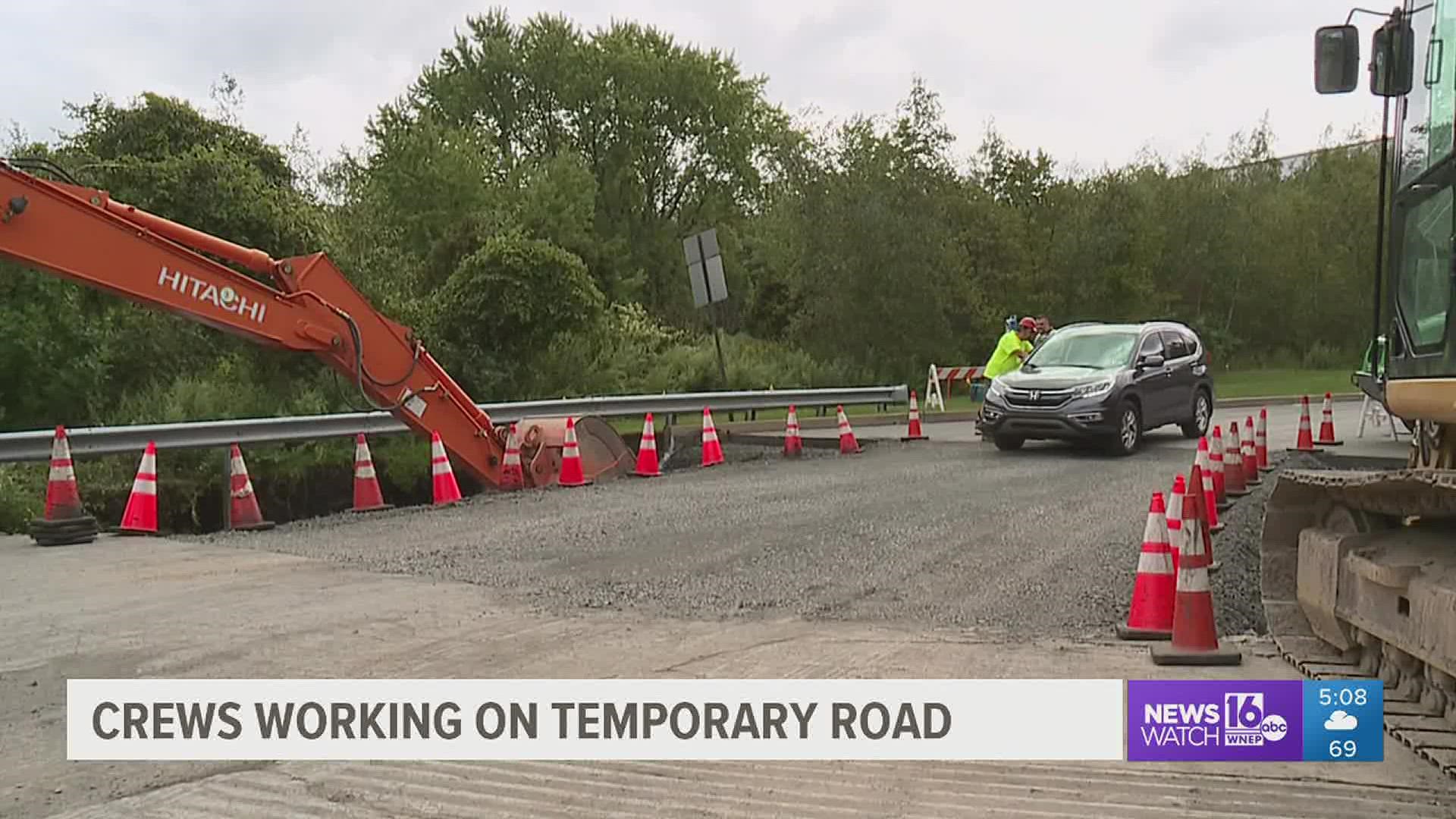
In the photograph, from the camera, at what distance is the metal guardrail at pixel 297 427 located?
1029cm

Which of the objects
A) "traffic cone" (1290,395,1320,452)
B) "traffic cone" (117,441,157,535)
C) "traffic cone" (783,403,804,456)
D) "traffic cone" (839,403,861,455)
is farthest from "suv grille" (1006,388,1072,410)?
"traffic cone" (117,441,157,535)

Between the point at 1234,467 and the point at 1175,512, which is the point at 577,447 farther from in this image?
the point at 1175,512

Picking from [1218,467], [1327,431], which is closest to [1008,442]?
[1327,431]

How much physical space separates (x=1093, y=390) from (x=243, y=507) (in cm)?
971

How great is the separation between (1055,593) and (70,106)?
21831mm

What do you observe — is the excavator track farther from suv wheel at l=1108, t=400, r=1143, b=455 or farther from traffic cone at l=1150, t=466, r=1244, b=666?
suv wheel at l=1108, t=400, r=1143, b=455

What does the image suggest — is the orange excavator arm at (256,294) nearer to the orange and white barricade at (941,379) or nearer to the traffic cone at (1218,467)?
the traffic cone at (1218,467)

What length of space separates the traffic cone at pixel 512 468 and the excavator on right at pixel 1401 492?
27.5 ft

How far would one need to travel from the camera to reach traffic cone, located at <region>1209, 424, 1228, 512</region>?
10.6 metres

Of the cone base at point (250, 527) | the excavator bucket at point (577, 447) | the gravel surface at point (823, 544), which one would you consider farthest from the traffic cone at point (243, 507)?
the excavator bucket at point (577, 447)

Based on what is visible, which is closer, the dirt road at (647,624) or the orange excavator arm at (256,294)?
the dirt road at (647,624)

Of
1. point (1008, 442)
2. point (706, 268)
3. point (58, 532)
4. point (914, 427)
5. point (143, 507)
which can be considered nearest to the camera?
point (58, 532)

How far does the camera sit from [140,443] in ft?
35.4

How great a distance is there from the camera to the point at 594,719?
4.86 m
